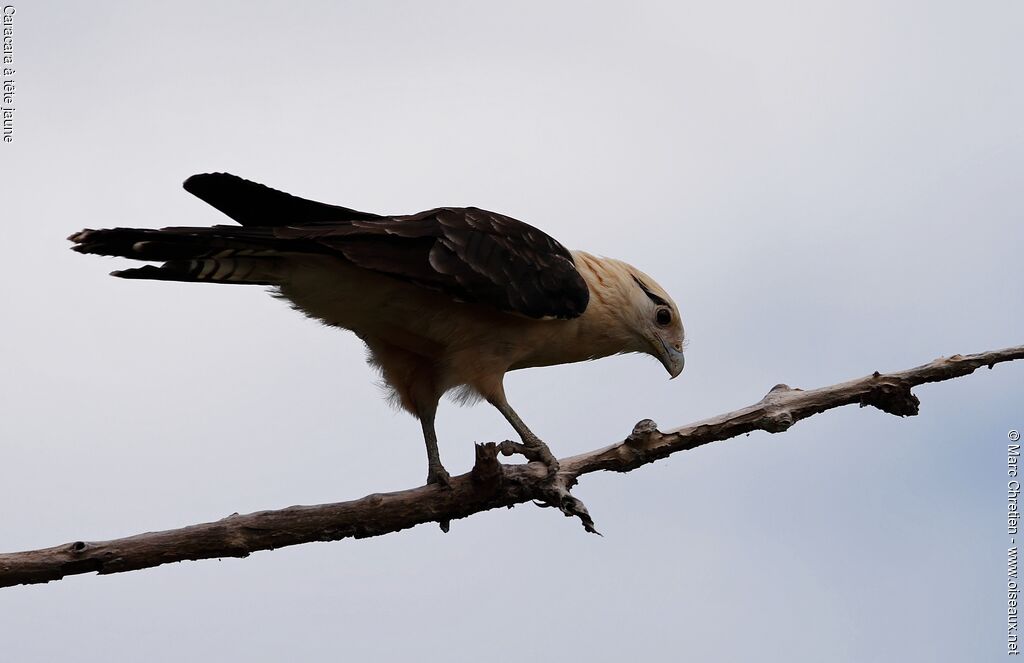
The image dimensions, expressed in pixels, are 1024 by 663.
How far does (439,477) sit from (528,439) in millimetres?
575

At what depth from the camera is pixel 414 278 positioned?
240 inches

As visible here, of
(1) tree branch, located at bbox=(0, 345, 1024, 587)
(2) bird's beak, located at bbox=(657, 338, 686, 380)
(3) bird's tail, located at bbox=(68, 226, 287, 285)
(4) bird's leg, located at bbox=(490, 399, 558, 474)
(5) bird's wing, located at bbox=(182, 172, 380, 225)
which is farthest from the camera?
(2) bird's beak, located at bbox=(657, 338, 686, 380)

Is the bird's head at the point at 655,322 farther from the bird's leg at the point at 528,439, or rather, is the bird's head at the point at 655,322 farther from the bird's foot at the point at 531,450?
the bird's foot at the point at 531,450

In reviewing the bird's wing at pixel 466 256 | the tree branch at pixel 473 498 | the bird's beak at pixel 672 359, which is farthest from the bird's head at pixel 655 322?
the tree branch at pixel 473 498

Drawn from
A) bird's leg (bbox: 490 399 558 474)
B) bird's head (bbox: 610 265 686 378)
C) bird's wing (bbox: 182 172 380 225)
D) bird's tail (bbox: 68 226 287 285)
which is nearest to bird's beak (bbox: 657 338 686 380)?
bird's head (bbox: 610 265 686 378)

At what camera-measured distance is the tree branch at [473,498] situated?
17.1 ft

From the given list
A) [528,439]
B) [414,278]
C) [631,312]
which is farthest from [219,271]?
[631,312]

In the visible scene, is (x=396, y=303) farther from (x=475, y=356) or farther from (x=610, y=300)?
(x=610, y=300)

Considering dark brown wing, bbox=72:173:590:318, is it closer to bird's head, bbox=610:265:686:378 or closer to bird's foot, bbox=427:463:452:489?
bird's head, bbox=610:265:686:378

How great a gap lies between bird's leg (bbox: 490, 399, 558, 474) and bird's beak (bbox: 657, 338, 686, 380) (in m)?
1.40

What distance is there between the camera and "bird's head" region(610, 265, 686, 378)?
716 cm

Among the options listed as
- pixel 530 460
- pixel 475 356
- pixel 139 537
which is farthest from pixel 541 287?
pixel 139 537

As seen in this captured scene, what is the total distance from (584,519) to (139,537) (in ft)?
7.56

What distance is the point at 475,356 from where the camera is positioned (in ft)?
21.0
